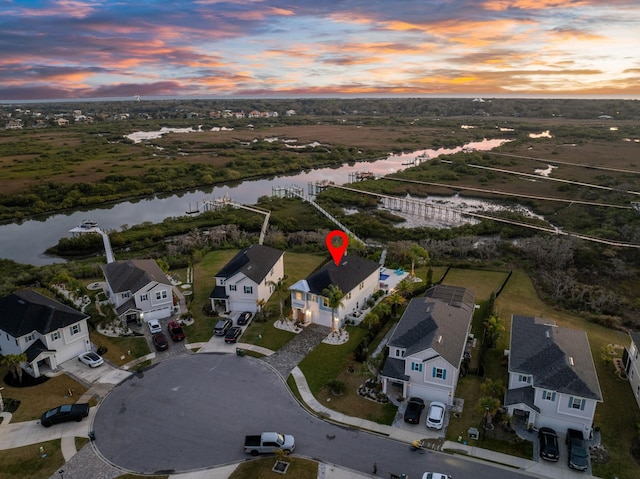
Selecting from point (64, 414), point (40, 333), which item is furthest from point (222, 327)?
point (64, 414)

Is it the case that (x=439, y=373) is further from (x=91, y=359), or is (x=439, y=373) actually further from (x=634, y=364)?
(x=91, y=359)

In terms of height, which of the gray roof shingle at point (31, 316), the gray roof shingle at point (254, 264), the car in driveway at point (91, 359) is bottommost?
the car in driveway at point (91, 359)

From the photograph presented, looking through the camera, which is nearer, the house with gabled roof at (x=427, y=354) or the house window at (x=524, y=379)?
the house window at (x=524, y=379)

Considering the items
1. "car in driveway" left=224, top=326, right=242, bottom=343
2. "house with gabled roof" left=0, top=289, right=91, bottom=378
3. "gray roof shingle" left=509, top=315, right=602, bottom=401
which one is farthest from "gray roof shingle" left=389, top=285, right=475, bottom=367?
"house with gabled roof" left=0, top=289, right=91, bottom=378

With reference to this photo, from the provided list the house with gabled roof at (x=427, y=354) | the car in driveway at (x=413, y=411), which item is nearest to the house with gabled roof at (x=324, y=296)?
the house with gabled roof at (x=427, y=354)

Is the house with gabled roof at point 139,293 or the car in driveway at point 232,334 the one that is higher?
the house with gabled roof at point 139,293

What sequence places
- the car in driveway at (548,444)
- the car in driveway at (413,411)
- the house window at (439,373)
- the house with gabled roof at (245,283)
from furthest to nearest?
the house with gabled roof at (245,283), the house window at (439,373), the car in driveway at (413,411), the car in driveway at (548,444)

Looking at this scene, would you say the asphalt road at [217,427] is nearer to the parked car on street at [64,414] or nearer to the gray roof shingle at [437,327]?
the parked car on street at [64,414]

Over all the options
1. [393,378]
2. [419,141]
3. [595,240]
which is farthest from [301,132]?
[393,378]
